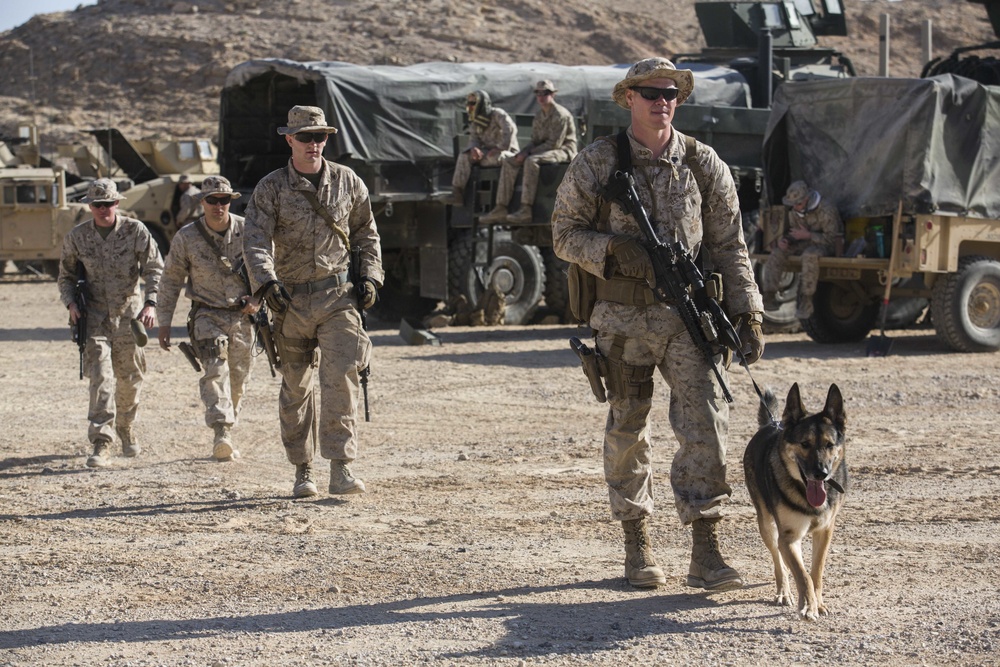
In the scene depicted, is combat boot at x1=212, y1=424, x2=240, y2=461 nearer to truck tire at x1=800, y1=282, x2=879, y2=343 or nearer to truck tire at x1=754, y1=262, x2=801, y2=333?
truck tire at x1=800, y1=282, x2=879, y2=343

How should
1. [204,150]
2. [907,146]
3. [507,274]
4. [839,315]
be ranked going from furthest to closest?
[204,150] < [507,274] < [839,315] < [907,146]

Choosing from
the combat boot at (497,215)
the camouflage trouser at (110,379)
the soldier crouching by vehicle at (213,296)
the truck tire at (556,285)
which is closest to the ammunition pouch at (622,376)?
the soldier crouching by vehicle at (213,296)

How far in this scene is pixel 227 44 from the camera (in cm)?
4419

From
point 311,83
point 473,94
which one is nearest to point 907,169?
point 473,94

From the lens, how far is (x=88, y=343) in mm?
8867

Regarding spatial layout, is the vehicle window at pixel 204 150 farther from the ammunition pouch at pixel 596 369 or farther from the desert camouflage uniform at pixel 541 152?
the ammunition pouch at pixel 596 369

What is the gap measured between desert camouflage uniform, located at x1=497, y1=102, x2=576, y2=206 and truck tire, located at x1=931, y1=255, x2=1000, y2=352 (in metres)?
4.17

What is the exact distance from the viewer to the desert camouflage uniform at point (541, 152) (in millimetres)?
15086

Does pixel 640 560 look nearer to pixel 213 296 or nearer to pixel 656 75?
pixel 656 75

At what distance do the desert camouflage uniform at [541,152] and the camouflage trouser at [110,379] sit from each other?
678 centimetres

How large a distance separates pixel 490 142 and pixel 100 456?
784 cm

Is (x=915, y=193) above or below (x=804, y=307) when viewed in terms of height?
above

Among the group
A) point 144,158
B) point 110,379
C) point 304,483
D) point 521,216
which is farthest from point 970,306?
point 144,158

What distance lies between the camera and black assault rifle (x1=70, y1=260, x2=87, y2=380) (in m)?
8.70
